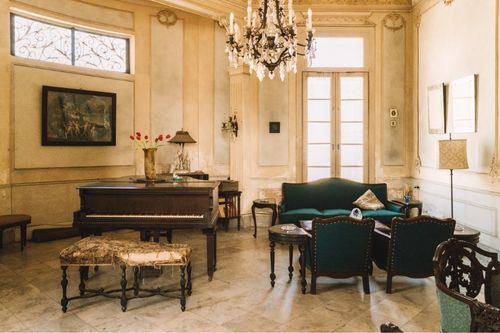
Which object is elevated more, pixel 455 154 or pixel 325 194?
pixel 455 154

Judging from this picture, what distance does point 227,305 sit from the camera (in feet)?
12.6

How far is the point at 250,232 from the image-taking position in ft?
23.6

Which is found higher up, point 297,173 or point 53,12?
point 53,12

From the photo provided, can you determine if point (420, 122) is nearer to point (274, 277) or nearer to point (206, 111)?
point (206, 111)

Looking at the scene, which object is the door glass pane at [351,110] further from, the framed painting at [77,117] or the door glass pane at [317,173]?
the framed painting at [77,117]

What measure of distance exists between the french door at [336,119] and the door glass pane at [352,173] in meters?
0.02

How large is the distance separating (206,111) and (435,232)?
503 centimetres

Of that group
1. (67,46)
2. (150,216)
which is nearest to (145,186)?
(150,216)

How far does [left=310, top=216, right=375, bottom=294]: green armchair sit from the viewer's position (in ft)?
13.0

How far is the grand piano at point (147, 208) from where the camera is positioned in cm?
432

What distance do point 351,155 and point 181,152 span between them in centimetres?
329

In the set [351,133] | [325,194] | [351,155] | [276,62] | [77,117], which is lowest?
[325,194]

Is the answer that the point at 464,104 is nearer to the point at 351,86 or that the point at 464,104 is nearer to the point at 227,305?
the point at 351,86

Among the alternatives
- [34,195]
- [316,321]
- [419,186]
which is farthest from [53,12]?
[419,186]
